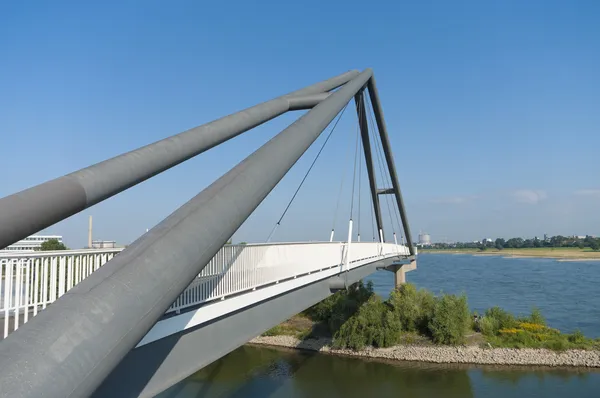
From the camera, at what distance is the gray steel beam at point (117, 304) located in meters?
2.51

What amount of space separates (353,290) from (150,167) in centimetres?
2723

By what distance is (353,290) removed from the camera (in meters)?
31.3

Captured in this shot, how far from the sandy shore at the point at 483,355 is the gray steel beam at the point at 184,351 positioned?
18693 millimetres

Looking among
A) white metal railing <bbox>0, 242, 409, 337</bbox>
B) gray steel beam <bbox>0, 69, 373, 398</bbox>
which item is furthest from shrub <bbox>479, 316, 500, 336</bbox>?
gray steel beam <bbox>0, 69, 373, 398</bbox>

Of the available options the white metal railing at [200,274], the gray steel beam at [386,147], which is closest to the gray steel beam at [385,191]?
the gray steel beam at [386,147]

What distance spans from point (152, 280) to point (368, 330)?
25.9 m

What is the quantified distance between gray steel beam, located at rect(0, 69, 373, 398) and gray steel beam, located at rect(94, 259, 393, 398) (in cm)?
208

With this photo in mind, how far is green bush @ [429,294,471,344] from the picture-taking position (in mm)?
26609

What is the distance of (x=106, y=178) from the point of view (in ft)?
15.6

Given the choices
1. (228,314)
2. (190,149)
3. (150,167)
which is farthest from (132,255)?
(228,314)

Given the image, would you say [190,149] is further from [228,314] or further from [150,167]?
[228,314]

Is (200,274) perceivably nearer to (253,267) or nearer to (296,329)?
(253,267)

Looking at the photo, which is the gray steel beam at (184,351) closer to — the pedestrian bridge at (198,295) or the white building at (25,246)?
the pedestrian bridge at (198,295)

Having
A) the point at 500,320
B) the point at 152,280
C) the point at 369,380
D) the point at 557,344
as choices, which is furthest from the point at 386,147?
the point at 152,280
